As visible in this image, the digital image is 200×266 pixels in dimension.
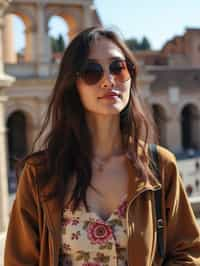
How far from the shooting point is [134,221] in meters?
1.71

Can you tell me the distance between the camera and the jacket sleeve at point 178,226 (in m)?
1.77

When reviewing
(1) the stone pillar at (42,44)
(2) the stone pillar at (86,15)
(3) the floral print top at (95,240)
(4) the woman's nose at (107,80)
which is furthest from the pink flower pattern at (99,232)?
(2) the stone pillar at (86,15)

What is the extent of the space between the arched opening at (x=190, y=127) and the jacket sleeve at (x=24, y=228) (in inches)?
948

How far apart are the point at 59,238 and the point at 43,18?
20.3 m

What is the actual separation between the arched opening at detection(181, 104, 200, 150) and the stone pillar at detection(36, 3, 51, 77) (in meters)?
8.67

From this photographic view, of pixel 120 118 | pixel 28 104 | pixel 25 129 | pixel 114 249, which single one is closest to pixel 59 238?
pixel 114 249

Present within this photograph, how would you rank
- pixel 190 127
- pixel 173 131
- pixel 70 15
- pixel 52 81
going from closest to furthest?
pixel 52 81 → pixel 70 15 → pixel 173 131 → pixel 190 127

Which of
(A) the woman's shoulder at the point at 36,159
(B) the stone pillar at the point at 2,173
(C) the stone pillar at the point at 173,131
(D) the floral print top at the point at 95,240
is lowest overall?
(C) the stone pillar at the point at 173,131

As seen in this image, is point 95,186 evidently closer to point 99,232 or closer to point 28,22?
point 99,232

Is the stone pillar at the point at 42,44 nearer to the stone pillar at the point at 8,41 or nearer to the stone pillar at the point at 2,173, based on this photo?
the stone pillar at the point at 8,41

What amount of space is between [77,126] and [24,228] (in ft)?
1.47

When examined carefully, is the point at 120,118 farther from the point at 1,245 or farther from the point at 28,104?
the point at 28,104

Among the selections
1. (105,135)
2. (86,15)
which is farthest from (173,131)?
(105,135)

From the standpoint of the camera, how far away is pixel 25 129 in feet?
72.3
